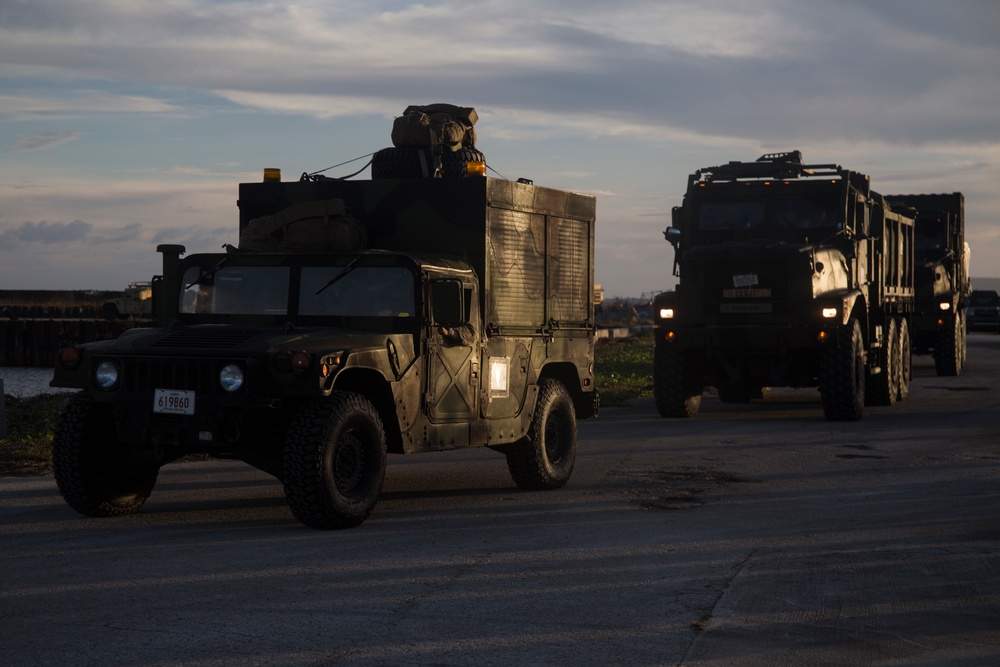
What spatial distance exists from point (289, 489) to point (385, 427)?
44.3 inches

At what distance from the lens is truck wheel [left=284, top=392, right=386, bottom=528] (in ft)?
28.1

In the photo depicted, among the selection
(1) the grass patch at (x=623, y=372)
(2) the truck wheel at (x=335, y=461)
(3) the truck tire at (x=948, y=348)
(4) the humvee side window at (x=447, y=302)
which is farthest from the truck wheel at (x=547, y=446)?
(3) the truck tire at (x=948, y=348)

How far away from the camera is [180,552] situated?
8.12 m

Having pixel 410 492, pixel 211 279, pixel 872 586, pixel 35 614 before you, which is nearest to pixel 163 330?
pixel 211 279

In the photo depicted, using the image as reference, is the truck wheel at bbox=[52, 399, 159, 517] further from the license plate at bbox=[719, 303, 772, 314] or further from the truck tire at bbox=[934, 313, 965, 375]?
the truck tire at bbox=[934, 313, 965, 375]

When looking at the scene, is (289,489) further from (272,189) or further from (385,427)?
(272,189)

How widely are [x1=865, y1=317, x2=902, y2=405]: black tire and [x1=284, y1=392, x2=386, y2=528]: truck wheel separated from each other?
43.3 ft

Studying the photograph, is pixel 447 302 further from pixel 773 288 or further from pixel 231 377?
pixel 773 288

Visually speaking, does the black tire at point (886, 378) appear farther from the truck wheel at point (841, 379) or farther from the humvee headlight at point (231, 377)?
the humvee headlight at point (231, 377)

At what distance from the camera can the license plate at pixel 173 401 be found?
8703 mm

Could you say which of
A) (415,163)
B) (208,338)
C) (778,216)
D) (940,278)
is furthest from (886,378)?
(208,338)

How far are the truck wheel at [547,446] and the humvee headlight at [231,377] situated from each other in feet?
10.3

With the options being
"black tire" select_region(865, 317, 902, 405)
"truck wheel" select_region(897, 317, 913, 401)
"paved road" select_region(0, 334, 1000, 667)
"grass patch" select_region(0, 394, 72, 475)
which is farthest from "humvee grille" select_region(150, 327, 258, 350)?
"truck wheel" select_region(897, 317, 913, 401)

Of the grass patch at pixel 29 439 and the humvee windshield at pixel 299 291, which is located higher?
the humvee windshield at pixel 299 291
